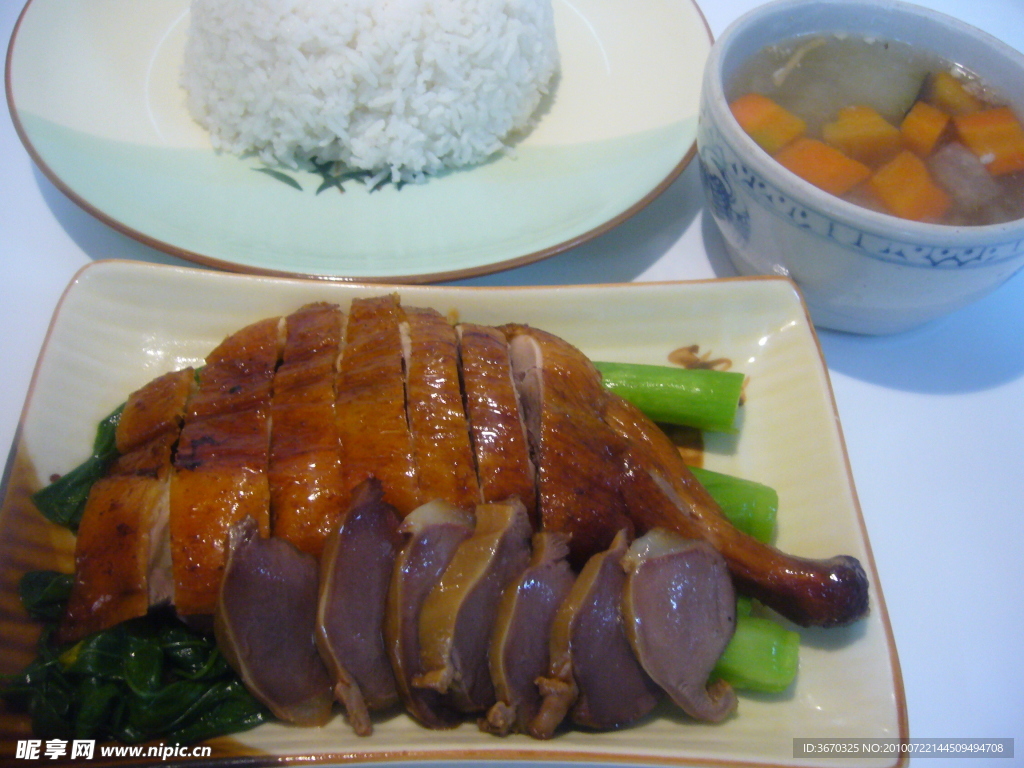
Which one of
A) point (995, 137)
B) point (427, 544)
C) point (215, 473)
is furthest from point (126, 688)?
point (995, 137)

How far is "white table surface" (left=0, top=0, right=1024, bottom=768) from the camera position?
1.97 m

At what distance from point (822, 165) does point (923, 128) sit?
0.47m

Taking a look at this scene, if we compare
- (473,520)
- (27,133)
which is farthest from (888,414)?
(27,133)

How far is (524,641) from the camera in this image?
1.65 metres

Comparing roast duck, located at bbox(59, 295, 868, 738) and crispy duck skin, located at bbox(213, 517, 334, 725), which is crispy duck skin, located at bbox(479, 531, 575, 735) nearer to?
roast duck, located at bbox(59, 295, 868, 738)

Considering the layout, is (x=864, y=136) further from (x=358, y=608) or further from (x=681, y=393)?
(x=358, y=608)

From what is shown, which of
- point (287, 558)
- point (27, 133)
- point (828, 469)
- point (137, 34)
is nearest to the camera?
point (287, 558)

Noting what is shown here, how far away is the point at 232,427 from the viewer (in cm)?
191

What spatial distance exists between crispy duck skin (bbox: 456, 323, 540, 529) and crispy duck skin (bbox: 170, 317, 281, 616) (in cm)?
59

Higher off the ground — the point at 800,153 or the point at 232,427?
the point at 800,153

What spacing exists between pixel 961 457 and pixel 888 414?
0.27 meters

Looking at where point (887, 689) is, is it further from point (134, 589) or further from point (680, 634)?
point (134, 589)

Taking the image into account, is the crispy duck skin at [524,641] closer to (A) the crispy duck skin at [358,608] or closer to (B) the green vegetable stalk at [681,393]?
(A) the crispy duck skin at [358,608]

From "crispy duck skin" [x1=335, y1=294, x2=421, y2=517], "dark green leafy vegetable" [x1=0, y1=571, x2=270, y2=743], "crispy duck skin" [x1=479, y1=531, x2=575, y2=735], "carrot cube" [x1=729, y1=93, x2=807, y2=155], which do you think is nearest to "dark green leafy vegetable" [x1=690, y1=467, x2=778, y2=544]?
"crispy duck skin" [x1=479, y1=531, x2=575, y2=735]
